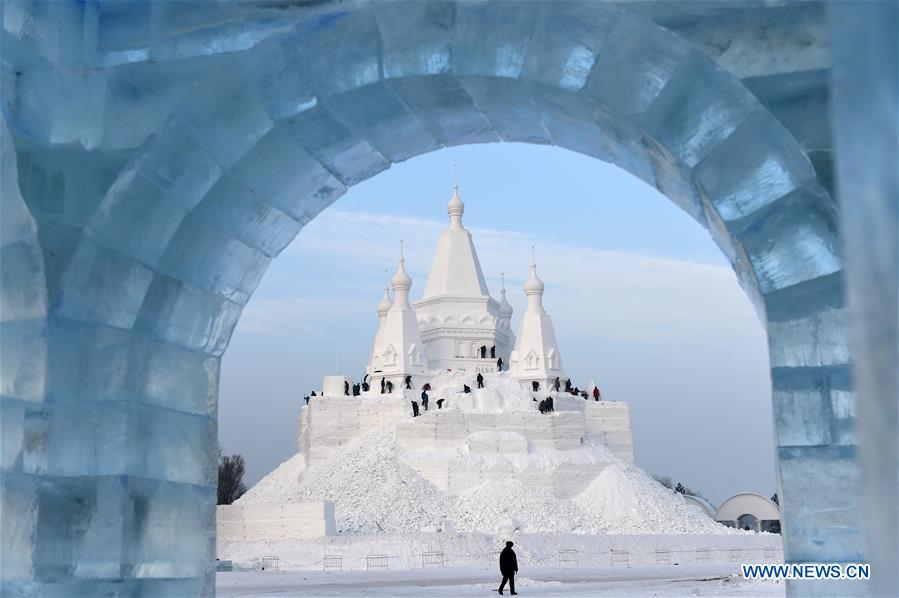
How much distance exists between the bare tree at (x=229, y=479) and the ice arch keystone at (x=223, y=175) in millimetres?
55447

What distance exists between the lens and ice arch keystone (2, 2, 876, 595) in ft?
15.2

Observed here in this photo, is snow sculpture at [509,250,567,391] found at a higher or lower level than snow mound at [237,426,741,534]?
higher

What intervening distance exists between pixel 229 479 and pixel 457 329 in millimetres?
17872

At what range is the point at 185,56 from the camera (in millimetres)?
5230

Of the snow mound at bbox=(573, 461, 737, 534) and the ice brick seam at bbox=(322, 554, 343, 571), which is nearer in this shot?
the ice brick seam at bbox=(322, 554, 343, 571)

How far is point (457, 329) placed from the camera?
53.6 meters

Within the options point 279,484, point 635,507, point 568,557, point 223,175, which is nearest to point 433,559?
point 568,557

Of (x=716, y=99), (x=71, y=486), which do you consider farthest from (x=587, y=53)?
(x=71, y=486)

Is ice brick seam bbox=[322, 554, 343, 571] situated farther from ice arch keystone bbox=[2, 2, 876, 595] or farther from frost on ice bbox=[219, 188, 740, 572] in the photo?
ice arch keystone bbox=[2, 2, 876, 595]

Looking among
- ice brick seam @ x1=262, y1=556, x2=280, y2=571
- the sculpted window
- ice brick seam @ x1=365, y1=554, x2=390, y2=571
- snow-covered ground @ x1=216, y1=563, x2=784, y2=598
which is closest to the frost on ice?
the sculpted window

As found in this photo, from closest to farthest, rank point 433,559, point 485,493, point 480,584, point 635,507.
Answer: point 480,584 < point 433,559 < point 635,507 < point 485,493

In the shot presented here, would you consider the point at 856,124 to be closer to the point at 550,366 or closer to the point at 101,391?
the point at 101,391

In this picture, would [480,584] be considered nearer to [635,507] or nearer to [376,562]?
[376,562]

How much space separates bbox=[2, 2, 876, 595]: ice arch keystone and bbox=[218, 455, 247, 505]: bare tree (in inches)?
2183
